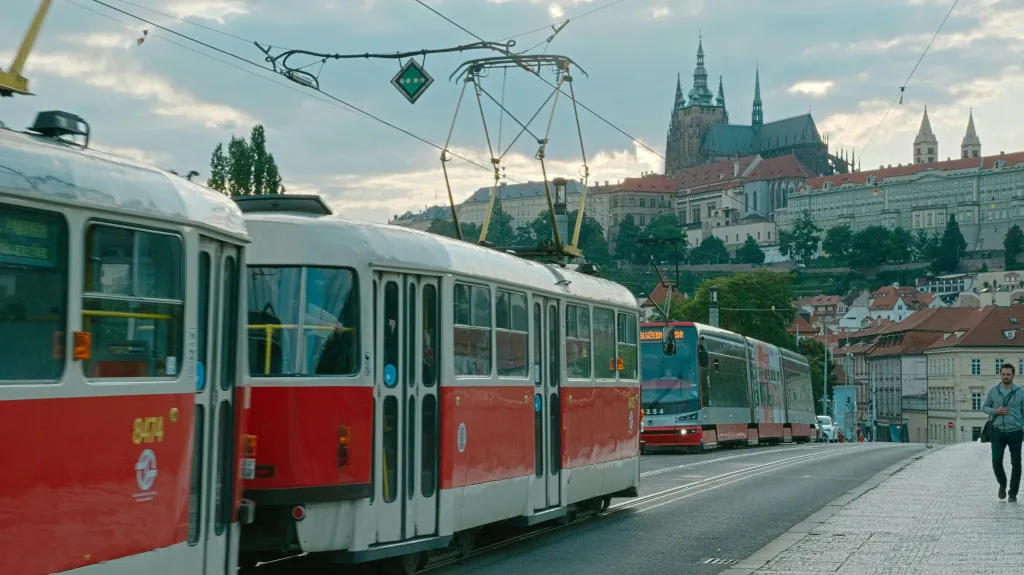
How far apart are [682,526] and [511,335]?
3584 mm

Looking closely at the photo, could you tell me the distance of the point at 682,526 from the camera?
15.4 metres

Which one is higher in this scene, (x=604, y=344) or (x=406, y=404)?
(x=604, y=344)

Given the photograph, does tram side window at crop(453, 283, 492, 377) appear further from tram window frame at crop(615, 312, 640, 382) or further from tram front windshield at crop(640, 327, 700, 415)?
tram front windshield at crop(640, 327, 700, 415)

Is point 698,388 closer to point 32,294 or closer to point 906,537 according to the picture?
point 906,537

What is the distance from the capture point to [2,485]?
6.14 m

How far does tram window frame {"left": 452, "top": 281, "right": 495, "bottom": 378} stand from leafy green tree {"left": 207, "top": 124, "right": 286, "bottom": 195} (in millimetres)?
65248

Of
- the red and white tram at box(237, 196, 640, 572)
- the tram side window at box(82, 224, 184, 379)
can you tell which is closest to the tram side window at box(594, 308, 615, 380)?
the red and white tram at box(237, 196, 640, 572)

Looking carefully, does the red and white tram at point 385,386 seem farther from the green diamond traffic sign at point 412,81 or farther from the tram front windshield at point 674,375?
the tram front windshield at point 674,375

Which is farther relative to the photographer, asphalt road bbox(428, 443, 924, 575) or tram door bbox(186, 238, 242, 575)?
asphalt road bbox(428, 443, 924, 575)

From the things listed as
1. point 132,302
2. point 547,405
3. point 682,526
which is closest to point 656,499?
point 682,526

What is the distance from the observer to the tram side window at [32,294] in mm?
6332

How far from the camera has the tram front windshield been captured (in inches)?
1384

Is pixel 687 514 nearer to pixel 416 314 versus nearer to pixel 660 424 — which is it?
pixel 416 314

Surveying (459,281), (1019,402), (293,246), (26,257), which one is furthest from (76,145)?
(1019,402)
